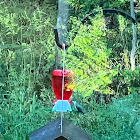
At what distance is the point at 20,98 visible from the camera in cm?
335

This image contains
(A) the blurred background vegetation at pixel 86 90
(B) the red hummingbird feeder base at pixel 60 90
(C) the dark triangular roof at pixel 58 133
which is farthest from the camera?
(A) the blurred background vegetation at pixel 86 90

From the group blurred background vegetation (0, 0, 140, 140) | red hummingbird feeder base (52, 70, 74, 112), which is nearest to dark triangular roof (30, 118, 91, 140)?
red hummingbird feeder base (52, 70, 74, 112)

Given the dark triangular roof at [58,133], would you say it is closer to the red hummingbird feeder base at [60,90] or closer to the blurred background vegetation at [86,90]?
the red hummingbird feeder base at [60,90]

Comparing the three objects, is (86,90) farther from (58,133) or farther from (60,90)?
(58,133)

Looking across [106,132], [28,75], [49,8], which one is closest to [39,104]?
[28,75]

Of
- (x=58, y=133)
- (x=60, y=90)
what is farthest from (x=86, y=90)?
(x=58, y=133)

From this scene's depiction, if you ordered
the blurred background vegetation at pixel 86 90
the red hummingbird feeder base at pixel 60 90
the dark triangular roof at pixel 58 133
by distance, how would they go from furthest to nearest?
1. the blurred background vegetation at pixel 86 90
2. the red hummingbird feeder base at pixel 60 90
3. the dark triangular roof at pixel 58 133

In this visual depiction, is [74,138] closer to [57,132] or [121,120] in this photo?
[57,132]

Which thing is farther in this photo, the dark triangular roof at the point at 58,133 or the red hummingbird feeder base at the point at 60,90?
the red hummingbird feeder base at the point at 60,90

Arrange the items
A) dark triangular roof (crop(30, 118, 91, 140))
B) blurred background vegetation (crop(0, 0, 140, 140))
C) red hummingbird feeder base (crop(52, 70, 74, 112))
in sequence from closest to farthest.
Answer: dark triangular roof (crop(30, 118, 91, 140)) < red hummingbird feeder base (crop(52, 70, 74, 112)) < blurred background vegetation (crop(0, 0, 140, 140))

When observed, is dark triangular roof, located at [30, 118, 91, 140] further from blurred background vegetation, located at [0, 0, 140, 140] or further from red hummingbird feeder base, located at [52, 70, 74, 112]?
blurred background vegetation, located at [0, 0, 140, 140]

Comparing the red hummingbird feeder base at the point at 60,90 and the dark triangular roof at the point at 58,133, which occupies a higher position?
the red hummingbird feeder base at the point at 60,90

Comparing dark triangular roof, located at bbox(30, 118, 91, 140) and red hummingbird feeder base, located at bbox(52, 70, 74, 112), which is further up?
red hummingbird feeder base, located at bbox(52, 70, 74, 112)

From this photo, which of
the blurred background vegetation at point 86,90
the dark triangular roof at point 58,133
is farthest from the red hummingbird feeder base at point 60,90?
the blurred background vegetation at point 86,90
